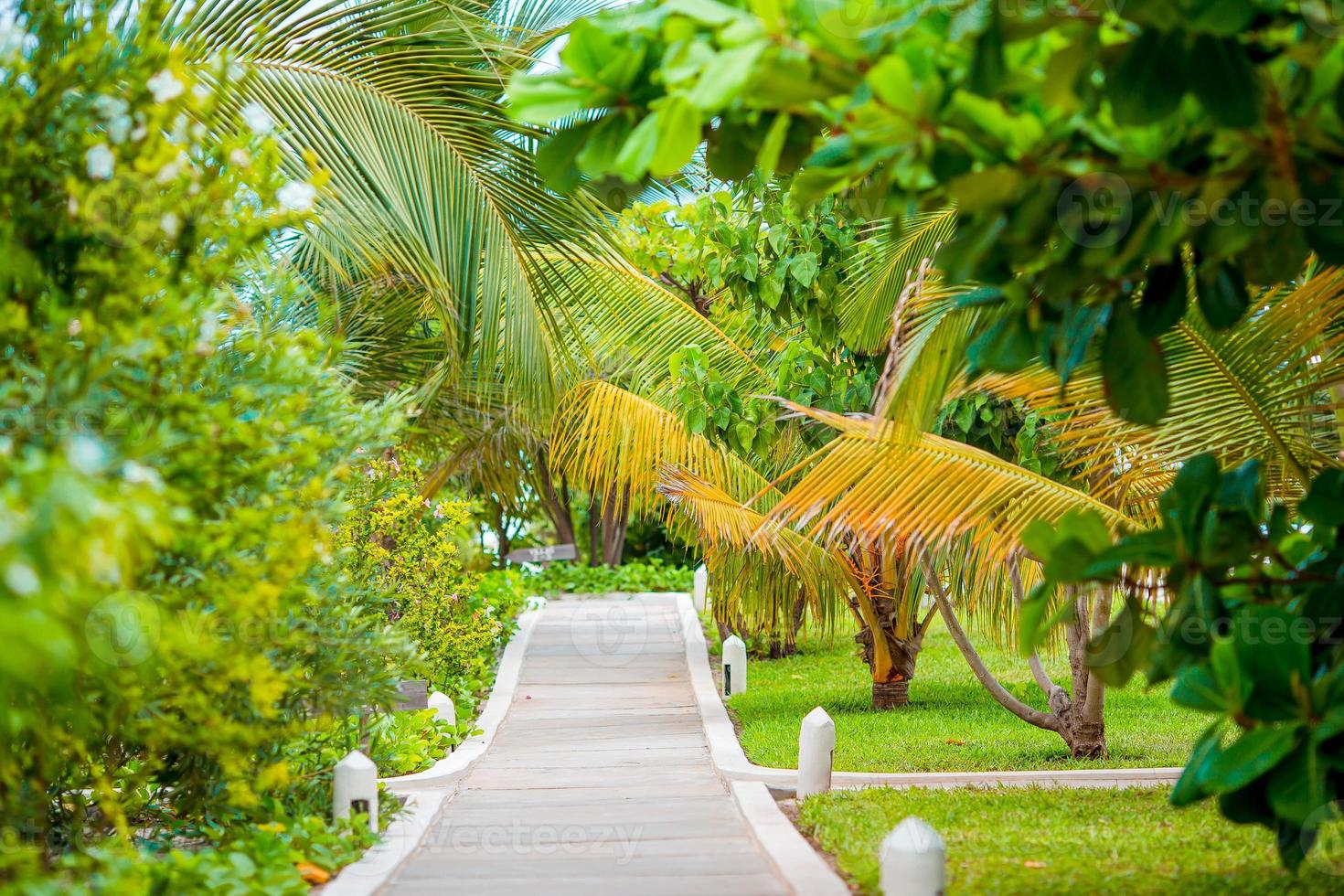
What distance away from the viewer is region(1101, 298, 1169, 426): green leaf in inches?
125

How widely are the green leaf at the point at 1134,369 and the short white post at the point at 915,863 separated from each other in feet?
5.33

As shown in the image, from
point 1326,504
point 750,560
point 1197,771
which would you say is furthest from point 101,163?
point 750,560

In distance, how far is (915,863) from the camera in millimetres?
3898

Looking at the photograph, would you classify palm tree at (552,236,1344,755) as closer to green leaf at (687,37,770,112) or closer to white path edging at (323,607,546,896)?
green leaf at (687,37,770,112)

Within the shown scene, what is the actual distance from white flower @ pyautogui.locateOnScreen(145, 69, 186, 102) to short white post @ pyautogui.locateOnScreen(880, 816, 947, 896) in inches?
133

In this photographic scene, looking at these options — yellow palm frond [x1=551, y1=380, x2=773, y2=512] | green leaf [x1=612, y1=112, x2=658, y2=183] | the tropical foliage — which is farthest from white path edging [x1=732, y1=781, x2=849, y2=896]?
yellow palm frond [x1=551, y1=380, x2=773, y2=512]

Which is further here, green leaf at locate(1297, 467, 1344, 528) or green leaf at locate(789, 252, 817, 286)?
green leaf at locate(789, 252, 817, 286)

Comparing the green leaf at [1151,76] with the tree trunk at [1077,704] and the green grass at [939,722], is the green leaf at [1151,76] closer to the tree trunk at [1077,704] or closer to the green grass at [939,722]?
the tree trunk at [1077,704]

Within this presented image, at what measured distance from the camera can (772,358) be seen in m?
9.89

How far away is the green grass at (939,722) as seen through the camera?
7.82 meters

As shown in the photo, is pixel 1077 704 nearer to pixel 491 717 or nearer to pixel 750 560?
pixel 750 560

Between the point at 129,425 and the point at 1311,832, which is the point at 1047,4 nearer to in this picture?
the point at 1311,832

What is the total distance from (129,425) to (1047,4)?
8.76ft

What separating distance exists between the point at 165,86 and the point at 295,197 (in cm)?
59
